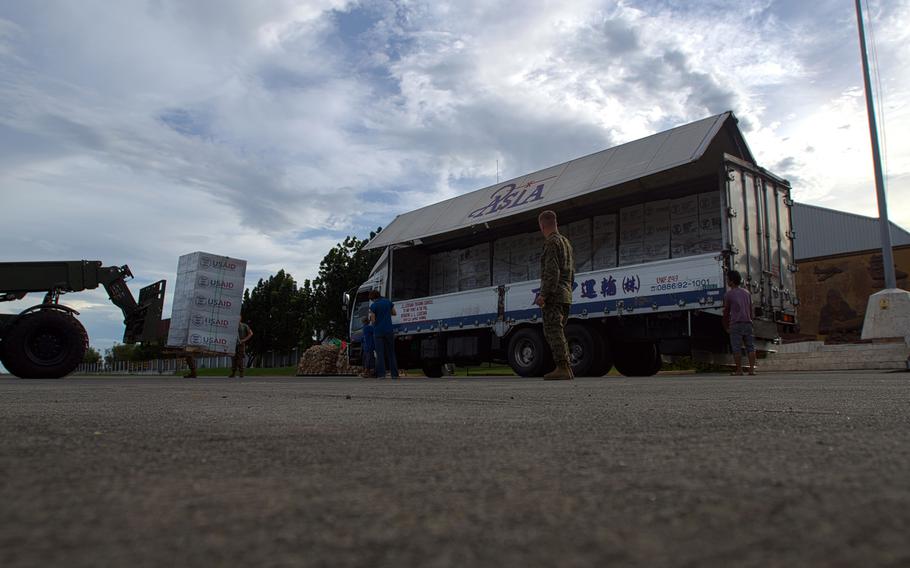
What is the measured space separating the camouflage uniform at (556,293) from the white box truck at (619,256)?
3522 millimetres

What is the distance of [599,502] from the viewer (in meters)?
1.12

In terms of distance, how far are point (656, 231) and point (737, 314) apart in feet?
13.0

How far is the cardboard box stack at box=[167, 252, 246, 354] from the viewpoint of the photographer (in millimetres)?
15211

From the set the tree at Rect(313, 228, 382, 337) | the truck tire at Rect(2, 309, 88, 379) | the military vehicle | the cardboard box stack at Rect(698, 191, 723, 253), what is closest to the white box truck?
the cardboard box stack at Rect(698, 191, 723, 253)

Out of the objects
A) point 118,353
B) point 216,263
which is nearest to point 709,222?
point 216,263

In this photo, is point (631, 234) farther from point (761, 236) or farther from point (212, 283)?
point (212, 283)

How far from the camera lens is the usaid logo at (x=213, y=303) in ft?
50.3

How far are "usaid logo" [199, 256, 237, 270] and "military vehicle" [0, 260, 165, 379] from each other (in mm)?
1862

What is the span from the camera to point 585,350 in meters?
11.2

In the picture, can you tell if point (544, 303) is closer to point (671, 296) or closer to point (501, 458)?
point (671, 296)

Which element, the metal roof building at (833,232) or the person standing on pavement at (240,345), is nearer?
the person standing on pavement at (240,345)

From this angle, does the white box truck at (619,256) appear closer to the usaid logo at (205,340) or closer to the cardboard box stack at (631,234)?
the cardboard box stack at (631,234)

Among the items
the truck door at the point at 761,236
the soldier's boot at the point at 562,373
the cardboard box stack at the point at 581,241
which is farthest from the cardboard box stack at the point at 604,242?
the soldier's boot at the point at 562,373

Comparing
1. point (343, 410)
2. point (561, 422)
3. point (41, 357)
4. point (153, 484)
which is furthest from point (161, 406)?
point (41, 357)
